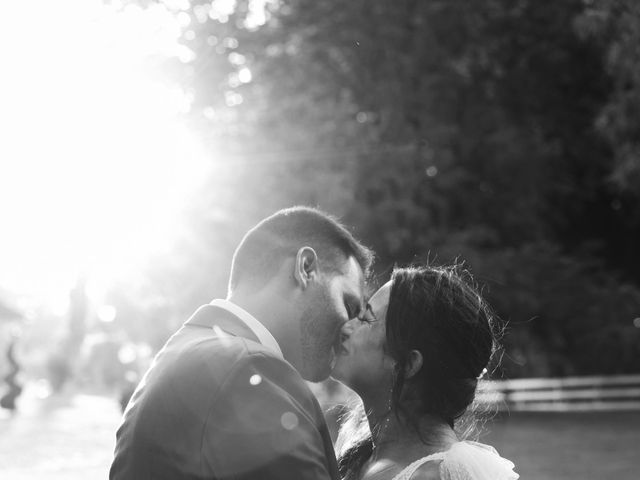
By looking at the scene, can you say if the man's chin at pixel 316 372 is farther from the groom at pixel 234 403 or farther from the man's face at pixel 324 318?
the groom at pixel 234 403

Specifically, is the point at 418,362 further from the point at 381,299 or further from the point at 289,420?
the point at 289,420

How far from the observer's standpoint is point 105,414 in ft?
99.5

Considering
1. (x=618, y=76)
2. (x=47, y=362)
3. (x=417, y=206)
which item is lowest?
(x=47, y=362)

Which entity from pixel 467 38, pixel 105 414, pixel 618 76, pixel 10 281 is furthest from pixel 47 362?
pixel 618 76

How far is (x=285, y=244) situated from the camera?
10.5 ft

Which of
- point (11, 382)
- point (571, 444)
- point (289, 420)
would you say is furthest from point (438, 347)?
point (11, 382)

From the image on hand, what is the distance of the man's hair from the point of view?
10.3 ft

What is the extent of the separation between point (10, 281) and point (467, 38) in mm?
23781

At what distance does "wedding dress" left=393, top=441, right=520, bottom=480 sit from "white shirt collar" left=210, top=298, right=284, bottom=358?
0.77 meters

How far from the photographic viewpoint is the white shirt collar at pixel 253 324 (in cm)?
296

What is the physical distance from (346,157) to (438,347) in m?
16.5

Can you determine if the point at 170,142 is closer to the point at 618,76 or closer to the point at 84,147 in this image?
the point at 84,147

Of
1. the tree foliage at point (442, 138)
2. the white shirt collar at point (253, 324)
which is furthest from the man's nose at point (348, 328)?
the tree foliage at point (442, 138)

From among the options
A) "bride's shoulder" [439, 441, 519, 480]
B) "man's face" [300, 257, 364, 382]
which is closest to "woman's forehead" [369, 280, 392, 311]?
"man's face" [300, 257, 364, 382]
